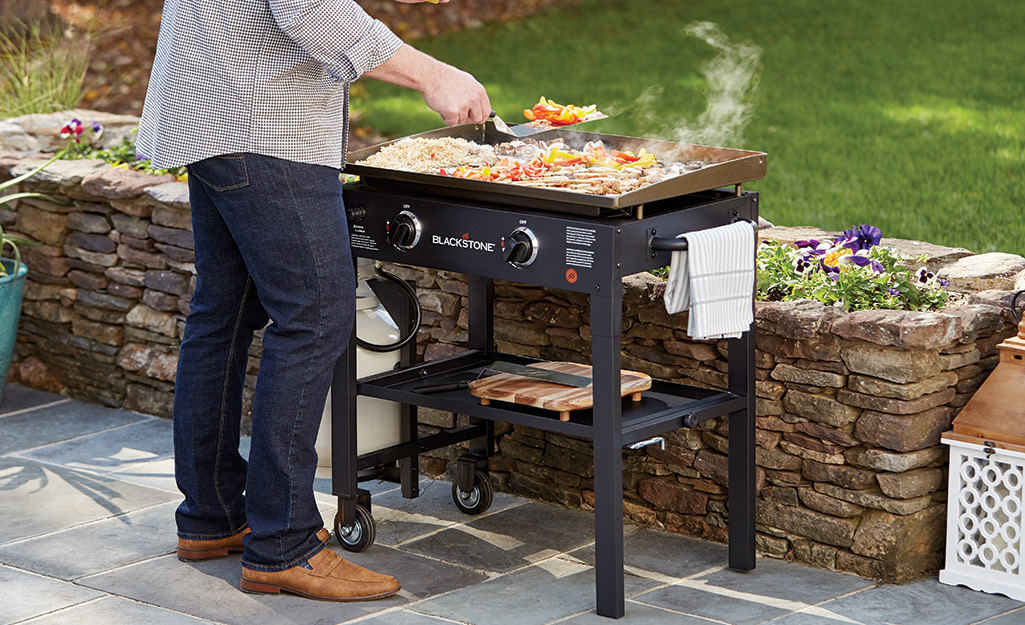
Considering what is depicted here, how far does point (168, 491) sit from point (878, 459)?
2.10 metres

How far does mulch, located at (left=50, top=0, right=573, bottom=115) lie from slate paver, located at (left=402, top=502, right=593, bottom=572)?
5308 millimetres

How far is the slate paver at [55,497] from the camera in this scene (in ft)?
12.8

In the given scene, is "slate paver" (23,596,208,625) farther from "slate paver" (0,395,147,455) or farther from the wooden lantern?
the wooden lantern

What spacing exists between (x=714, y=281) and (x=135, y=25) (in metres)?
7.84

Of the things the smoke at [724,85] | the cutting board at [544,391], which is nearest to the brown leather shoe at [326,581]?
the cutting board at [544,391]

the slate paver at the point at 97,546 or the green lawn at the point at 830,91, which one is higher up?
the green lawn at the point at 830,91

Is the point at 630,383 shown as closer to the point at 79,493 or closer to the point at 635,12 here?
the point at 79,493

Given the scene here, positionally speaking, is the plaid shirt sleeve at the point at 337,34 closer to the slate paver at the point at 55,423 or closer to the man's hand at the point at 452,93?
the man's hand at the point at 452,93

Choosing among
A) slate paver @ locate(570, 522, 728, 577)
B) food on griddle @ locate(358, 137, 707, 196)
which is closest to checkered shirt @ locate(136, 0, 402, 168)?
food on griddle @ locate(358, 137, 707, 196)

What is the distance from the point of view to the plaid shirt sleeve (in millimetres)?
2963

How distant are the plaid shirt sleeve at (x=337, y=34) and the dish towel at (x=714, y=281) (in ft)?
2.66

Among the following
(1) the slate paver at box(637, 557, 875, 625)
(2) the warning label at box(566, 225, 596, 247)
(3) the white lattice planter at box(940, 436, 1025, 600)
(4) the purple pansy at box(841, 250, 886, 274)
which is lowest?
(1) the slate paver at box(637, 557, 875, 625)

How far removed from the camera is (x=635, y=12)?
34.7 ft

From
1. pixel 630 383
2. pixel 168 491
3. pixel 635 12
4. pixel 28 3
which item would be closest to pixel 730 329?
pixel 630 383
